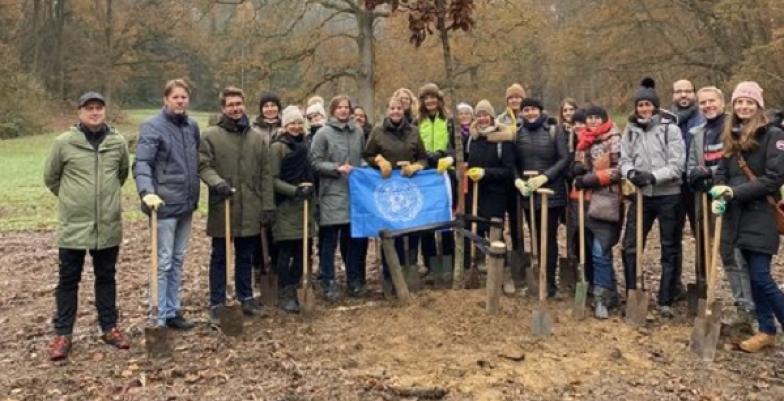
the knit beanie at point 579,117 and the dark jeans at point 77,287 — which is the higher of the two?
the knit beanie at point 579,117

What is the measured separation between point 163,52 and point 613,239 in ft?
171

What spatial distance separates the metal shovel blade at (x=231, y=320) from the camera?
257 inches

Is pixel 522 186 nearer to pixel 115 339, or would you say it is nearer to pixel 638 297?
pixel 638 297

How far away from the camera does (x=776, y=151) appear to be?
234 inches

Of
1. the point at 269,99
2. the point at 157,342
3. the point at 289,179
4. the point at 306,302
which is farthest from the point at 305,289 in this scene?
the point at 269,99

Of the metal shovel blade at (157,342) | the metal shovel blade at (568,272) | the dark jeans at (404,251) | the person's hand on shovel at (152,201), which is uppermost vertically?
the person's hand on shovel at (152,201)

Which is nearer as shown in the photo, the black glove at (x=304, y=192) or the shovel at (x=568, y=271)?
the black glove at (x=304, y=192)

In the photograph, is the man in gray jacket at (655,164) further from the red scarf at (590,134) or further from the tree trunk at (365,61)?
the tree trunk at (365,61)

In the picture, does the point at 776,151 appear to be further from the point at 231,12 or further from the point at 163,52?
the point at 163,52

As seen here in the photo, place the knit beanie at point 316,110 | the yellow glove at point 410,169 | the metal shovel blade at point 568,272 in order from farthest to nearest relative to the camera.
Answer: the metal shovel blade at point 568,272 → the knit beanie at point 316,110 → the yellow glove at point 410,169

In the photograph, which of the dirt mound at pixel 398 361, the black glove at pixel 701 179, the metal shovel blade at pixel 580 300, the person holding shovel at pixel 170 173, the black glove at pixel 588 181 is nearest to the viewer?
the dirt mound at pixel 398 361

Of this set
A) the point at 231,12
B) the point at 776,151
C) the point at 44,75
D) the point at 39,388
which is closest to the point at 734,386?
the point at 776,151

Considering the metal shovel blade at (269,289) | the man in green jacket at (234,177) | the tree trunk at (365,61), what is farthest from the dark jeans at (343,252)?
the tree trunk at (365,61)

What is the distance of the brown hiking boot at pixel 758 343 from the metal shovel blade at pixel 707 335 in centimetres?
25
